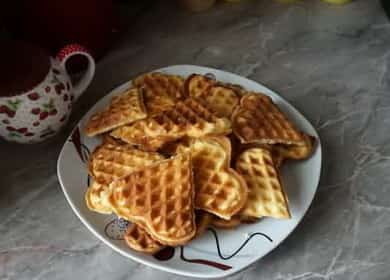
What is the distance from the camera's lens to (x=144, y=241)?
2.06 ft

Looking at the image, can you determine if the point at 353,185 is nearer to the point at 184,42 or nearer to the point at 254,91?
the point at 254,91

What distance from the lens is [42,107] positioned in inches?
27.5

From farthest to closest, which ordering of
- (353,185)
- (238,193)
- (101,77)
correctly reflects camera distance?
1. (101,77)
2. (353,185)
3. (238,193)

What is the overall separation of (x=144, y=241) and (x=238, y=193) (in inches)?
3.9

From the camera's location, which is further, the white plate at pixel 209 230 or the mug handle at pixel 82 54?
the mug handle at pixel 82 54

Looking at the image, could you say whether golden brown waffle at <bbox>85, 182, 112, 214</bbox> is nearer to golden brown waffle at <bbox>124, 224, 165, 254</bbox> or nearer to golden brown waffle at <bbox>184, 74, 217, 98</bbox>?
golden brown waffle at <bbox>124, 224, 165, 254</bbox>

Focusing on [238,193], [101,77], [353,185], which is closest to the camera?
[238,193]

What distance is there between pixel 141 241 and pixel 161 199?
0.14 ft

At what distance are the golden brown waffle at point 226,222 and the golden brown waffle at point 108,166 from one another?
0.27ft

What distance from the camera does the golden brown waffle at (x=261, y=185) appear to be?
0.64m

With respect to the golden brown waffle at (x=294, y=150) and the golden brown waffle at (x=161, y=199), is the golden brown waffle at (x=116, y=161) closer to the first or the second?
the golden brown waffle at (x=161, y=199)

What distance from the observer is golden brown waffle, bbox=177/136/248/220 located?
2.04 feet

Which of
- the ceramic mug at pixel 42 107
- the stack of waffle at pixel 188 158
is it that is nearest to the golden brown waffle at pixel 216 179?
the stack of waffle at pixel 188 158

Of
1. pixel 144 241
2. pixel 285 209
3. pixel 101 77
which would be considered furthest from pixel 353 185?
pixel 101 77
